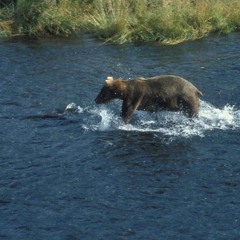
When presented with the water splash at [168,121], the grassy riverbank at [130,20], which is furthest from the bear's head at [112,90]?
the grassy riverbank at [130,20]

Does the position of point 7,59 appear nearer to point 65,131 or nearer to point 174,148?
point 65,131

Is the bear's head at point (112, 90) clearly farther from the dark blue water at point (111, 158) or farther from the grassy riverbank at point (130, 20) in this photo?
the grassy riverbank at point (130, 20)

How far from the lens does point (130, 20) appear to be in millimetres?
21047

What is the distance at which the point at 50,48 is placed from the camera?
65.9 ft

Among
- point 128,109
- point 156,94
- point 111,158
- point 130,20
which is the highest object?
point 130,20

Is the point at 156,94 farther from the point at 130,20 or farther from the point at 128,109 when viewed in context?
the point at 130,20

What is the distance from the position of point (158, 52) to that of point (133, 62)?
120 centimetres

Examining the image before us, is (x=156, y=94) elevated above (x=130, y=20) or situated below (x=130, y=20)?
below

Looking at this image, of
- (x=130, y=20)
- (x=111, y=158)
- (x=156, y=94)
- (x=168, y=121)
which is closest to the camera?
(x=111, y=158)

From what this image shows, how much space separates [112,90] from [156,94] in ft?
3.05

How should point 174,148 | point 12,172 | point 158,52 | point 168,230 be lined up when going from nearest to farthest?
point 168,230
point 12,172
point 174,148
point 158,52

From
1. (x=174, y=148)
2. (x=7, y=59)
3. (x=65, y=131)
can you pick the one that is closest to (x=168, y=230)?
(x=174, y=148)

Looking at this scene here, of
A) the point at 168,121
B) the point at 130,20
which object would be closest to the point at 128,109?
the point at 168,121

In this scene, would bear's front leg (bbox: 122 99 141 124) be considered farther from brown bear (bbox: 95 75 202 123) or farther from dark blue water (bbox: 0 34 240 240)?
dark blue water (bbox: 0 34 240 240)
